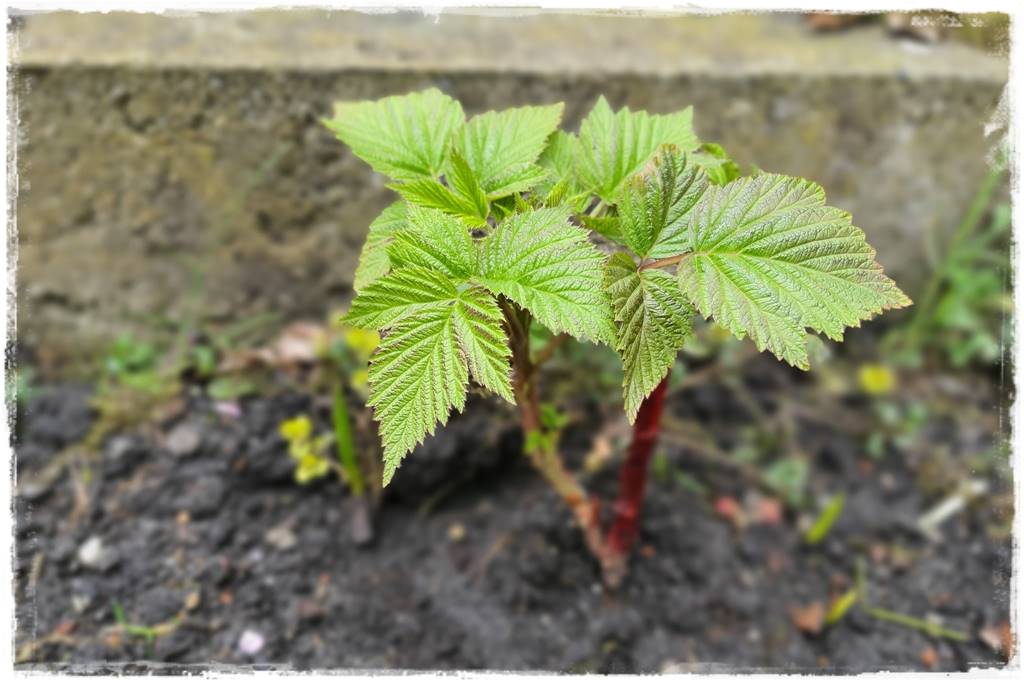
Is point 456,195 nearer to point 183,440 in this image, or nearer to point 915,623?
point 183,440

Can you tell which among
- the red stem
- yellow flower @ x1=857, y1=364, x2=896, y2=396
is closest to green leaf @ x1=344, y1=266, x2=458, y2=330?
the red stem

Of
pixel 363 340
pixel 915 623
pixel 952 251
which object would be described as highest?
pixel 952 251

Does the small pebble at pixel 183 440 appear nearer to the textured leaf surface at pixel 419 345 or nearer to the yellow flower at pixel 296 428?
the yellow flower at pixel 296 428

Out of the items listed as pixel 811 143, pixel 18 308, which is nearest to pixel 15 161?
pixel 18 308

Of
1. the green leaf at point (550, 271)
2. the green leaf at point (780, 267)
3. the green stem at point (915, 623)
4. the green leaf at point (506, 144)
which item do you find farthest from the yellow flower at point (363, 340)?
the green stem at point (915, 623)

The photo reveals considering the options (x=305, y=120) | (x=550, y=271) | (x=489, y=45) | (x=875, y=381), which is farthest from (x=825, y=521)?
(x=305, y=120)

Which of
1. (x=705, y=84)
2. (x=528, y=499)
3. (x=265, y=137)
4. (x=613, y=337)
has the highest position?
(x=705, y=84)

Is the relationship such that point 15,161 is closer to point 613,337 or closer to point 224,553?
point 224,553
